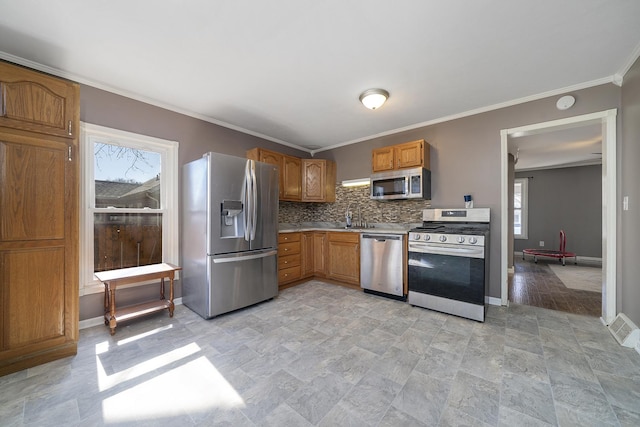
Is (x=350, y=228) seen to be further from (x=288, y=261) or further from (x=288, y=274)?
(x=288, y=274)

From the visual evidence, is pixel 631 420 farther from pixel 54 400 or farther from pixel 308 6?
pixel 54 400

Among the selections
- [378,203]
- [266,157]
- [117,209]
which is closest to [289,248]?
[266,157]

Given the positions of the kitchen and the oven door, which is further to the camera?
the oven door

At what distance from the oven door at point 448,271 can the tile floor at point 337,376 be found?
314 mm

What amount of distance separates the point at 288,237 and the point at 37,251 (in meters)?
2.59

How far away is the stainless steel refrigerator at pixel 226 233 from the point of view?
106 inches

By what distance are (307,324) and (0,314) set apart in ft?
7.60

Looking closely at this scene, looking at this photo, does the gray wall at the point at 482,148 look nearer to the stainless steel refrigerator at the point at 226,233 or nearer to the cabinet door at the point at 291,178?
the cabinet door at the point at 291,178

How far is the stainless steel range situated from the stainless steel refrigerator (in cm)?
182

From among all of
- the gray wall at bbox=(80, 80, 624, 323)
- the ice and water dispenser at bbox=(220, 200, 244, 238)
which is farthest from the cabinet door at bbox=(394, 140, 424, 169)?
the ice and water dispenser at bbox=(220, 200, 244, 238)

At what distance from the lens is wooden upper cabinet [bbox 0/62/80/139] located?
5.82 feet

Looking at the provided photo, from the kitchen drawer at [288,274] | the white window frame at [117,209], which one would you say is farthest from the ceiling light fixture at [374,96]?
the kitchen drawer at [288,274]

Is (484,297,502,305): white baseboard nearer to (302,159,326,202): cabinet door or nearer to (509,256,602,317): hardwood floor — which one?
(509,256,602,317): hardwood floor

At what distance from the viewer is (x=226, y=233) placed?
9.21 ft
